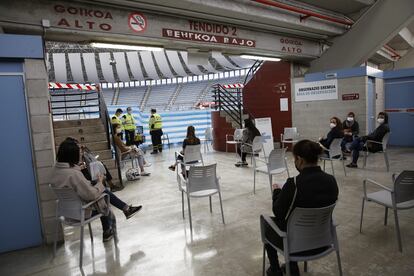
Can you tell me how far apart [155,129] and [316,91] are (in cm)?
546

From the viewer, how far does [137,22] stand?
5.12 metres

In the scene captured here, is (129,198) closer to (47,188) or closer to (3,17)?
(47,188)

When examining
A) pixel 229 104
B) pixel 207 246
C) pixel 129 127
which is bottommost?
pixel 207 246

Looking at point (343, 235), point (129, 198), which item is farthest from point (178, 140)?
point (343, 235)

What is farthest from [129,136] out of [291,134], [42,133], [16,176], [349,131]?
[349,131]

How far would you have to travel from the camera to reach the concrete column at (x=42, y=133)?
316cm

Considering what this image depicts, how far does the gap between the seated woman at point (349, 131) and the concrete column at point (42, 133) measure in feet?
20.1

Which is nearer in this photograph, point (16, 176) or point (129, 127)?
point (16, 176)

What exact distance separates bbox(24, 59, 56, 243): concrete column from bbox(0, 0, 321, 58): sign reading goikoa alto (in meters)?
1.51

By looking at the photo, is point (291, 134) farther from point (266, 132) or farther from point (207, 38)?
point (207, 38)

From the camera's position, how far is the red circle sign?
5051mm

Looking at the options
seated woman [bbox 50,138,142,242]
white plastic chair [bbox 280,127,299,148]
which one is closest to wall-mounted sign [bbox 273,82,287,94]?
white plastic chair [bbox 280,127,299,148]

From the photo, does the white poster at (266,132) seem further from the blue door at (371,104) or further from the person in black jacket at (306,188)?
the person in black jacket at (306,188)

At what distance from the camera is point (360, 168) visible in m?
5.98
